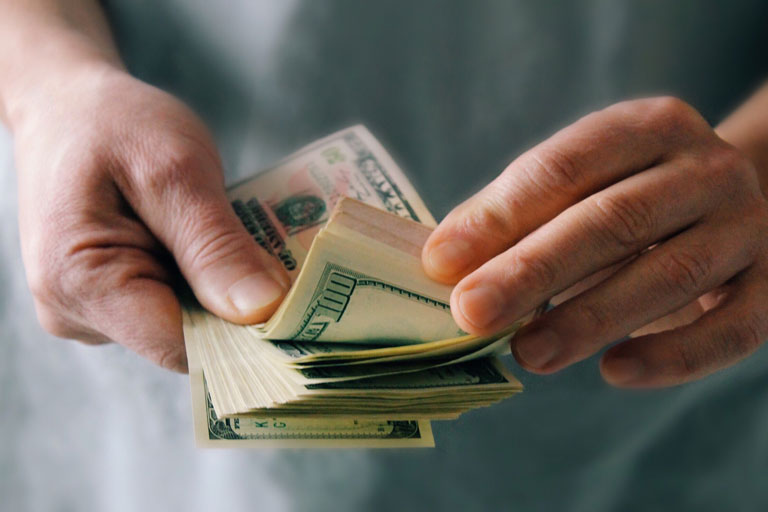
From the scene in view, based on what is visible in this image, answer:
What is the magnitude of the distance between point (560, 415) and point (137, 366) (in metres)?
0.71

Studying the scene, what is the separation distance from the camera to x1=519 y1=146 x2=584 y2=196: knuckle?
70 cm

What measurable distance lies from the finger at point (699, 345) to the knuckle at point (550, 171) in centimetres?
19

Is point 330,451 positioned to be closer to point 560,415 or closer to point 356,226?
point 560,415

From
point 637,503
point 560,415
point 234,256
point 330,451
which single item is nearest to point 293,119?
point 234,256

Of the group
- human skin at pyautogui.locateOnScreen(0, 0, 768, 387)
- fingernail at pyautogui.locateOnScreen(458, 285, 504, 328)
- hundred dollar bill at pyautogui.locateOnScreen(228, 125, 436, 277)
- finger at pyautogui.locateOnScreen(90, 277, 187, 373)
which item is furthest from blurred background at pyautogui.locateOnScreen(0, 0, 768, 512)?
fingernail at pyautogui.locateOnScreen(458, 285, 504, 328)

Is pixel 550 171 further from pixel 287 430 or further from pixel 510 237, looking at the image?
pixel 287 430

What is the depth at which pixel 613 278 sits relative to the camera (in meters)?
0.70

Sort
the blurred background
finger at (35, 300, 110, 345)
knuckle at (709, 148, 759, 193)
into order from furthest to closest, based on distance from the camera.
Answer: the blurred background → finger at (35, 300, 110, 345) → knuckle at (709, 148, 759, 193)

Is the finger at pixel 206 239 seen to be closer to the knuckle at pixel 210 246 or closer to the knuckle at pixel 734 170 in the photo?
the knuckle at pixel 210 246

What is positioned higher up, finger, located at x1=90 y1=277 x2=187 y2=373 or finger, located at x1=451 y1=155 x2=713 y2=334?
finger, located at x1=451 y1=155 x2=713 y2=334

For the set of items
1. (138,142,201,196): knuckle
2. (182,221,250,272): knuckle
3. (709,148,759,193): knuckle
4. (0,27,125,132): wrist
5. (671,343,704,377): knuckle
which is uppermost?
(0,27,125,132): wrist

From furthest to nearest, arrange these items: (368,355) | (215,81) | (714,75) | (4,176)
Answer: (4,176) < (215,81) < (714,75) < (368,355)

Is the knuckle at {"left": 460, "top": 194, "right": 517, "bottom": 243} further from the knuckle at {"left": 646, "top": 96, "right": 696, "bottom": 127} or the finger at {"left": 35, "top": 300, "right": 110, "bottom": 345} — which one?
the finger at {"left": 35, "top": 300, "right": 110, "bottom": 345}

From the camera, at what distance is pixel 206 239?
2.59 feet
